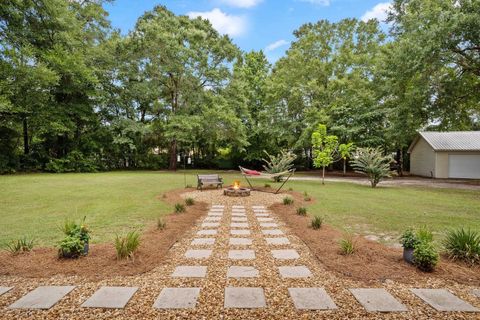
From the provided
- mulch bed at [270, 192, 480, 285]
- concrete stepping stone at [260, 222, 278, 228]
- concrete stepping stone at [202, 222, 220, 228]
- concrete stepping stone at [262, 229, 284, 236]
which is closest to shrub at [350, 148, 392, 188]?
concrete stepping stone at [260, 222, 278, 228]

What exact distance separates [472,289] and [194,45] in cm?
2097

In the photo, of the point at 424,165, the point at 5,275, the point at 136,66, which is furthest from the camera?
the point at 136,66

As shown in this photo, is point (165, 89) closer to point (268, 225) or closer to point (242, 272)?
point (268, 225)

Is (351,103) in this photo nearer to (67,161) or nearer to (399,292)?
(399,292)

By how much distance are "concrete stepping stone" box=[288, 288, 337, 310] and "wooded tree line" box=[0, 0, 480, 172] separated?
1358cm

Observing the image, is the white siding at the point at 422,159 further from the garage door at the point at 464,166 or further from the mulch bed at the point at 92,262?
the mulch bed at the point at 92,262

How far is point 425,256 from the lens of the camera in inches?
132

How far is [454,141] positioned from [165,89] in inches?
829

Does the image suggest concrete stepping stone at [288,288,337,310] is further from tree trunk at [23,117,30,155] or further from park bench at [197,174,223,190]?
tree trunk at [23,117,30,155]

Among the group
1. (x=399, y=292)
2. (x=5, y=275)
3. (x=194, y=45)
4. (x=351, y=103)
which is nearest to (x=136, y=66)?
(x=194, y=45)

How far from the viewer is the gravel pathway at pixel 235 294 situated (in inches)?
96.9

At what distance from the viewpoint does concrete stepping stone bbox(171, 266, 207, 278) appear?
3.26 meters

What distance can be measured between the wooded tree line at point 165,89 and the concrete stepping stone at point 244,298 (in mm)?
13940

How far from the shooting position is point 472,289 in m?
2.94
